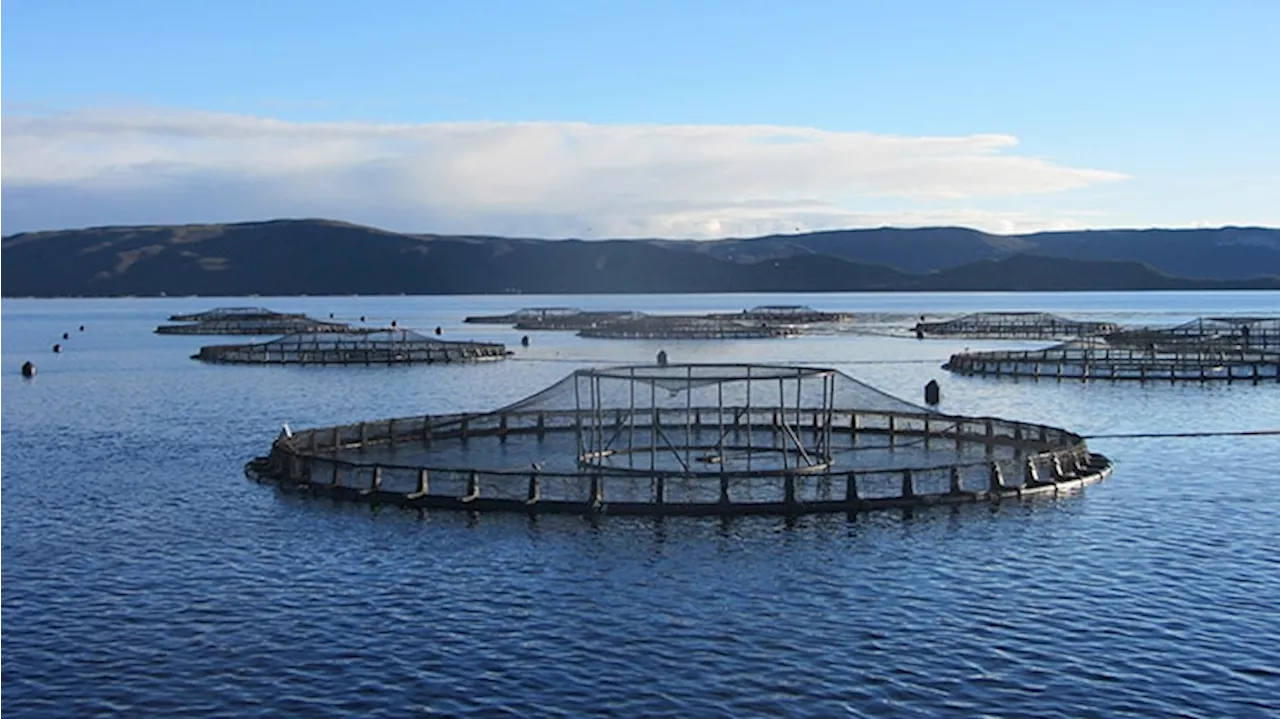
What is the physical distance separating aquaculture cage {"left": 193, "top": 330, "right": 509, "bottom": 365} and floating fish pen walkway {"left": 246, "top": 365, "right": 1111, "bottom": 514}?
56253 millimetres

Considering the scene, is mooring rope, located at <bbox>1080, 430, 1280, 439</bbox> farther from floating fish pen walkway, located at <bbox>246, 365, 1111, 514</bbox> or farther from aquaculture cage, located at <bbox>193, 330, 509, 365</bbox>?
aquaculture cage, located at <bbox>193, 330, 509, 365</bbox>

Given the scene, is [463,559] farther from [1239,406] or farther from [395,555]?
[1239,406]

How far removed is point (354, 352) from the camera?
11494 centimetres

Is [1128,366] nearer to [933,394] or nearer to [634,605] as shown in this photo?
[933,394]

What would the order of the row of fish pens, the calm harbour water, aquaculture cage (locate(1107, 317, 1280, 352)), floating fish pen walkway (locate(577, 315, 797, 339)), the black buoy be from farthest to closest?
floating fish pen walkway (locate(577, 315, 797, 339)) → aquaculture cage (locate(1107, 317, 1280, 352)) → the black buoy → the row of fish pens → the calm harbour water

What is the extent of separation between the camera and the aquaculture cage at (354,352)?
114 m

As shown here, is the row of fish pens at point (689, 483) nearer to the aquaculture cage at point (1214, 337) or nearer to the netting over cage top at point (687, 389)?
the netting over cage top at point (687, 389)

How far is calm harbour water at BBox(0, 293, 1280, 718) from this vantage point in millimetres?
24094

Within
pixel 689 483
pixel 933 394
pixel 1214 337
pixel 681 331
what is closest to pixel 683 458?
pixel 689 483

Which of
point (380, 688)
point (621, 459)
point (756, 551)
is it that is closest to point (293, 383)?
point (621, 459)

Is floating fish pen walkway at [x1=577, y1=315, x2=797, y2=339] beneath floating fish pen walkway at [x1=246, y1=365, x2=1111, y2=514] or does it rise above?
above

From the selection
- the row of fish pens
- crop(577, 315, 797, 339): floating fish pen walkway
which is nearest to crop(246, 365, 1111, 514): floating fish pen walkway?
the row of fish pens

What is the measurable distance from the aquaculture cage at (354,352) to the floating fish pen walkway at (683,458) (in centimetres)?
5625

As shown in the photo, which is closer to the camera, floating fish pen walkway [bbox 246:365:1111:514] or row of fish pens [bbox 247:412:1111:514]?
row of fish pens [bbox 247:412:1111:514]
